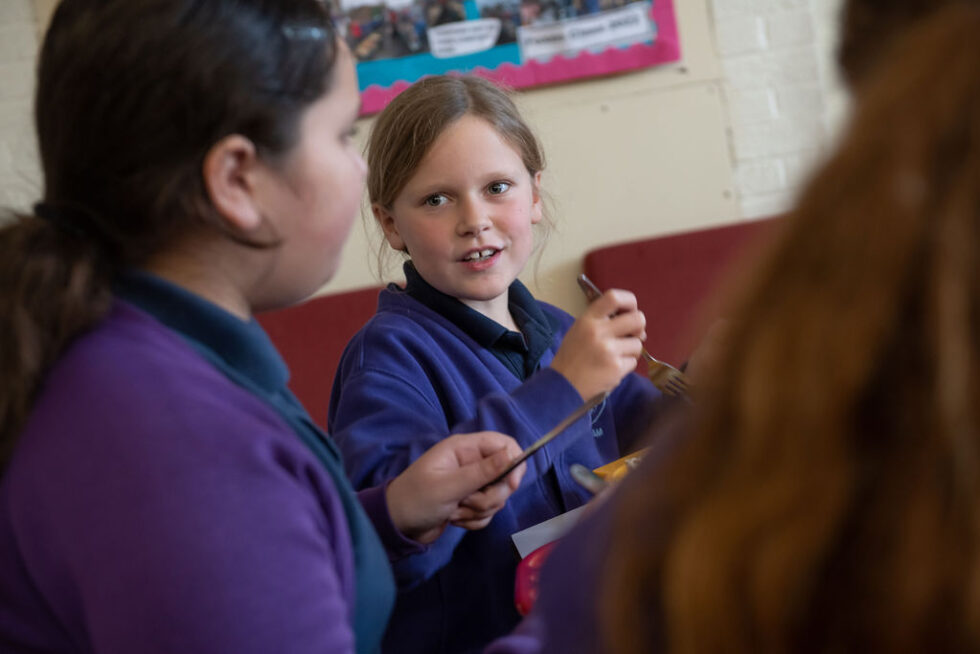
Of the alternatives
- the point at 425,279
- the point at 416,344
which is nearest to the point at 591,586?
the point at 416,344

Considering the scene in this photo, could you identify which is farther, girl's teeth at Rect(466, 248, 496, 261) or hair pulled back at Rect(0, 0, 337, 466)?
girl's teeth at Rect(466, 248, 496, 261)

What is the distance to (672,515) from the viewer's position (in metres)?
0.31

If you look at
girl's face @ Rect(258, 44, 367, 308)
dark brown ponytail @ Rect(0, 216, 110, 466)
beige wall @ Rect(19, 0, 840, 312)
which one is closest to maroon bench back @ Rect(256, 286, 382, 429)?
beige wall @ Rect(19, 0, 840, 312)

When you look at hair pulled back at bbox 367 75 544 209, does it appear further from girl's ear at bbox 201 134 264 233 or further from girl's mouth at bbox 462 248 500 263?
girl's ear at bbox 201 134 264 233

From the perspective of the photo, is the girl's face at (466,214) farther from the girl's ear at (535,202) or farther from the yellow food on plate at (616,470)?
the yellow food on plate at (616,470)

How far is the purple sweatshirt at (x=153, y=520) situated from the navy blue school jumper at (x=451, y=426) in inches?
12.5

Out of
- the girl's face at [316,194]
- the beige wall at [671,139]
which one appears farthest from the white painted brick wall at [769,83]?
the girl's face at [316,194]

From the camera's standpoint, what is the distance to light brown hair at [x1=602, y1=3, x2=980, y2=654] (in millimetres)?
252

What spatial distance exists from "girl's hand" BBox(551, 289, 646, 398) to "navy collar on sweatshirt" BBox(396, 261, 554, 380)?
198 mm

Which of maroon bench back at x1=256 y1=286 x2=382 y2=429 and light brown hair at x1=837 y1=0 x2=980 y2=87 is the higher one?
light brown hair at x1=837 y1=0 x2=980 y2=87

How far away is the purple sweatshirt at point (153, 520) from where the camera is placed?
17.4 inches

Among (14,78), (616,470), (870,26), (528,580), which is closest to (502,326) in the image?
(616,470)

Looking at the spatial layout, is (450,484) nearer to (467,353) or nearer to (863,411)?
(467,353)

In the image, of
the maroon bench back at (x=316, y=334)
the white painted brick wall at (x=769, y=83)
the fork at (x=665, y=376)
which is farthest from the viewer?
the white painted brick wall at (x=769, y=83)
